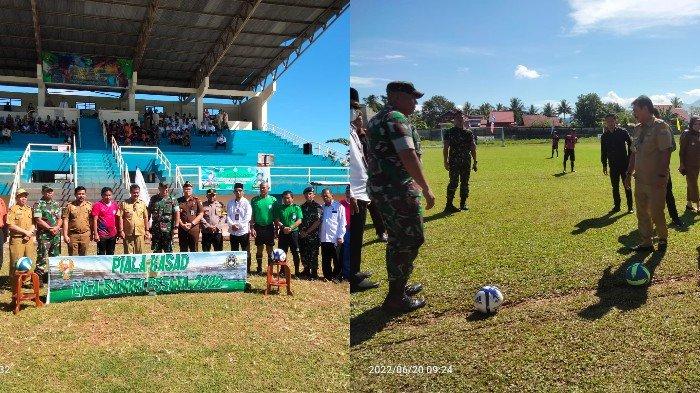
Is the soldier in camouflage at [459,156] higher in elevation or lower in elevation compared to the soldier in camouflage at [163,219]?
higher

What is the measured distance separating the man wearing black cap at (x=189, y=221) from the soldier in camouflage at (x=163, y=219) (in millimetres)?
147

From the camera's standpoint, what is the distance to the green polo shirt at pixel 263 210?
7.70 metres

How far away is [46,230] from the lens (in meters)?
6.79

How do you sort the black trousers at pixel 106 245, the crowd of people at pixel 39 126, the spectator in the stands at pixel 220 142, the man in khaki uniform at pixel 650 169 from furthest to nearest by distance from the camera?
1. the spectator in the stands at pixel 220 142
2. the crowd of people at pixel 39 126
3. the black trousers at pixel 106 245
4. the man in khaki uniform at pixel 650 169

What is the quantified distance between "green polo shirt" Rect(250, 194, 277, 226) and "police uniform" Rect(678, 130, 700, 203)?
4963 millimetres

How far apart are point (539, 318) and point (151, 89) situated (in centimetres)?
2459

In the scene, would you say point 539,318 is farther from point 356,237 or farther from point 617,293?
point 356,237

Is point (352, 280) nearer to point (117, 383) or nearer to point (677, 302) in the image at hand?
point (117, 383)


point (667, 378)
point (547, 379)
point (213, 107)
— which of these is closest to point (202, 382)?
point (547, 379)

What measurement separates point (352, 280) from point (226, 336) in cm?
156

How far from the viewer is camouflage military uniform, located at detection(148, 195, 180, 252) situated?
24.1 ft

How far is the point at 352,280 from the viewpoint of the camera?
3631mm

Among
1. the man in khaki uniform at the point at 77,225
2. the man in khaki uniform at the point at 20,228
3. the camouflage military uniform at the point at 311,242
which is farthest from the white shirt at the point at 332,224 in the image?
the man in khaki uniform at the point at 20,228

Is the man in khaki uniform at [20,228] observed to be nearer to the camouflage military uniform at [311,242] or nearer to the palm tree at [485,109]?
the camouflage military uniform at [311,242]
